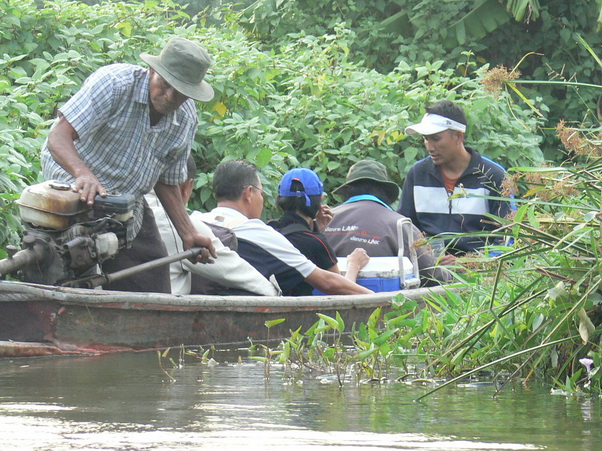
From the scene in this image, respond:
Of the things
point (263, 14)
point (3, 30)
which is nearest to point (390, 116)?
point (3, 30)

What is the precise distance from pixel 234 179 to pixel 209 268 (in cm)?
63

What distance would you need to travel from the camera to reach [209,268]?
6.59 m

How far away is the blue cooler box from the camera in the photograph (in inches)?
291

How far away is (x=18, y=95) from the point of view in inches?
312

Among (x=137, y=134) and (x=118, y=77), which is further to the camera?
(x=137, y=134)

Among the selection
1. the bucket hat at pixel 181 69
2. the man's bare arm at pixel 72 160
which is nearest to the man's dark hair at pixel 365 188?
the bucket hat at pixel 181 69

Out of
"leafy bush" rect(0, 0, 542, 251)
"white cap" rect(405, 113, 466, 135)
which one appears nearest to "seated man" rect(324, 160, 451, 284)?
"white cap" rect(405, 113, 466, 135)

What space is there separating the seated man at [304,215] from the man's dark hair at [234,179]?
0.21 meters

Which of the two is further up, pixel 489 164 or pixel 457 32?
pixel 457 32

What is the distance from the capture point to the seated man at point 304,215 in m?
6.77

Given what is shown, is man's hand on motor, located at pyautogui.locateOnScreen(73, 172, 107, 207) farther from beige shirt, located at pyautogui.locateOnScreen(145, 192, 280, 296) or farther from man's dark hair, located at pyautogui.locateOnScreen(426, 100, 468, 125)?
man's dark hair, located at pyautogui.locateOnScreen(426, 100, 468, 125)

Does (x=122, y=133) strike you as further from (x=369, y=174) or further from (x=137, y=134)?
(x=369, y=174)

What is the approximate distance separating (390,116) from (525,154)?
4.57ft

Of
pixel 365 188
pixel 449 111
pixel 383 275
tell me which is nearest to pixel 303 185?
pixel 365 188
